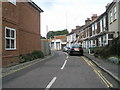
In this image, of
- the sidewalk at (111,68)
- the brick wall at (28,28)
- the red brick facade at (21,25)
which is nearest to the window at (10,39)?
the red brick facade at (21,25)

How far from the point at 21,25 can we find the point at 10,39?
479 cm

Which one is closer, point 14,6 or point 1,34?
point 1,34

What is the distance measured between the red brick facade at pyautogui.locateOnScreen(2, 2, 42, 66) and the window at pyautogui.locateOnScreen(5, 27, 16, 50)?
323 millimetres

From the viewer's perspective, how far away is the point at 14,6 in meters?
15.8

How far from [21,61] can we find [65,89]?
10.4 metres

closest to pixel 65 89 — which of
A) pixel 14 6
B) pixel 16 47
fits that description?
pixel 16 47

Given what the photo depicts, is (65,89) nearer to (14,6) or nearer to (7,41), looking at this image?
(7,41)

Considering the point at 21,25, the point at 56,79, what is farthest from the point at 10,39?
the point at 56,79

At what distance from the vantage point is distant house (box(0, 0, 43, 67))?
13875mm

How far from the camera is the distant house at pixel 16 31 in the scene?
45.5ft

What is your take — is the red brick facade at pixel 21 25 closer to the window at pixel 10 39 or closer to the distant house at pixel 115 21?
the window at pixel 10 39

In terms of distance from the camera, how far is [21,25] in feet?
63.3

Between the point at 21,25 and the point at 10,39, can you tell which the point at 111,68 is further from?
the point at 21,25

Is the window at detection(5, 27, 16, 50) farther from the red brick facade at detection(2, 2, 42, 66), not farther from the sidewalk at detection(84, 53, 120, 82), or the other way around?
the sidewalk at detection(84, 53, 120, 82)
